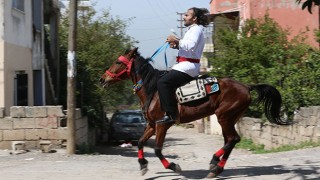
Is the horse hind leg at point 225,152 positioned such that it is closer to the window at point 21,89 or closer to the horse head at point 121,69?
the horse head at point 121,69

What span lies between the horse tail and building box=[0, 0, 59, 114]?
7225 mm

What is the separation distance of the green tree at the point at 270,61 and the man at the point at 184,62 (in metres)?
8.44

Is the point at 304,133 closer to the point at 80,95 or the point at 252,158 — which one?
the point at 252,158

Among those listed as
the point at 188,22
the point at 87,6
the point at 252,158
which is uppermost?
the point at 87,6

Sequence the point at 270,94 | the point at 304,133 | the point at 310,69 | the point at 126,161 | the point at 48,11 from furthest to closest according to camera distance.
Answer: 1. the point at 48,11
2. the point at 310,69
3. the point at 304,133
4. the point at 126,161
5. the point at 270,94

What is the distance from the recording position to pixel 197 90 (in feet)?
26.4

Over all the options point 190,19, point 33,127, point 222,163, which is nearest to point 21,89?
point 33,127

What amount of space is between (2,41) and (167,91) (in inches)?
288

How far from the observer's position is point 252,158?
11.1m

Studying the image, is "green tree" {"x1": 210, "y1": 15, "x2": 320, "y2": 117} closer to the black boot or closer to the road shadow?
the road shadow

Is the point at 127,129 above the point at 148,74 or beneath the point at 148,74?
beneath

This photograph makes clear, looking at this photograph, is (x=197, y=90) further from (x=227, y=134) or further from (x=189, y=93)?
(x=227, y=134)

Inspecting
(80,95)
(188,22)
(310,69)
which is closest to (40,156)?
(188,22)

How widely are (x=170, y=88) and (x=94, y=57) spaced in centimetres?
1590
